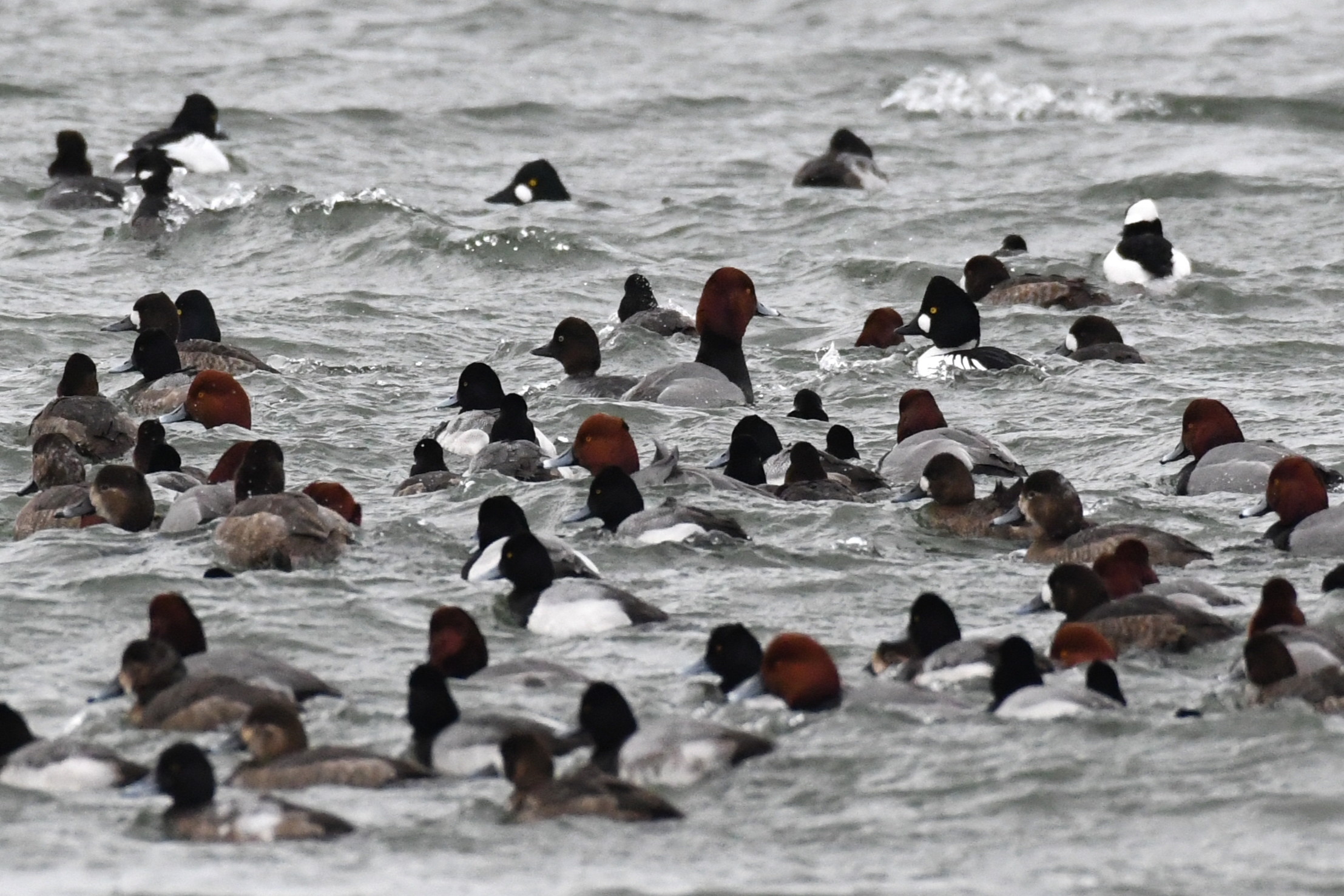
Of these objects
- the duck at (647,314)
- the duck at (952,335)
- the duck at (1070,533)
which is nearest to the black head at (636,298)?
the duck at (647,314)

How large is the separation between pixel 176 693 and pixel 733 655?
2224 millimetres

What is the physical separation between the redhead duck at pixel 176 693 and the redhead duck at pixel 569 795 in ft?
3.79

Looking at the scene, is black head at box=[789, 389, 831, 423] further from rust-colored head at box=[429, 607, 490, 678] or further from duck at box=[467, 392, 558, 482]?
rust-colored head at box=[429, 607, 490, 678]

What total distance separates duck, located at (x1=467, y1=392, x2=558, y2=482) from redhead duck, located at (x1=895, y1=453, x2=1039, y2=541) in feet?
7.41

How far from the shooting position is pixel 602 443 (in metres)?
12.7

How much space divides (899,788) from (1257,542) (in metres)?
4.21

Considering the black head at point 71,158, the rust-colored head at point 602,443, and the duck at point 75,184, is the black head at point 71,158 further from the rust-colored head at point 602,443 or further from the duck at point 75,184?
the rust-colored head at point 602,443

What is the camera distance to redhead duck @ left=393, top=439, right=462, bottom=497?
1270cm

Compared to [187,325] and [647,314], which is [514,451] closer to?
[187,325]

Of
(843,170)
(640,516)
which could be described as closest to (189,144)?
(843,170)

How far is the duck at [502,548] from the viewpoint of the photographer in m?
10.6

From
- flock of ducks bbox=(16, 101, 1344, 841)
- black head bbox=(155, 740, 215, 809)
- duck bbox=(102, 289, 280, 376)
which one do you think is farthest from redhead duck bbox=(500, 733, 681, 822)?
duck bbox=(102, 289, 280, 376)

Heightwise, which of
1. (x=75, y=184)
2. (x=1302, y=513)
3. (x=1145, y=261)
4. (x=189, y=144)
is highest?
(x=189, y=144)

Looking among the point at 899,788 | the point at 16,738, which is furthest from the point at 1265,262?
the point at 16,738
